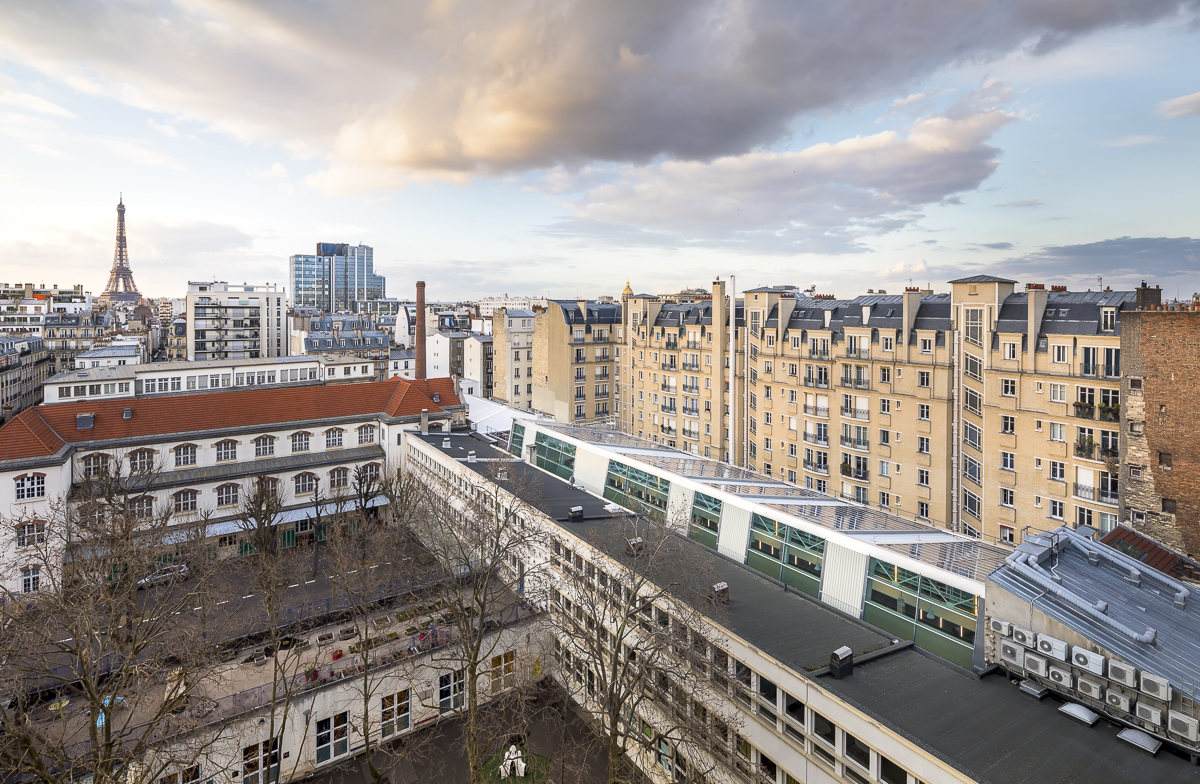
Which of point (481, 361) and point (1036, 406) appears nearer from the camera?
point (1036, 406)

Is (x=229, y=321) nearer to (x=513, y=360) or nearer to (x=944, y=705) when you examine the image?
(x=513, y=360)

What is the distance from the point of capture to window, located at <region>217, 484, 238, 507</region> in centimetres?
4522

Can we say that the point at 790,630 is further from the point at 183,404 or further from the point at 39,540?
the point at 183,404

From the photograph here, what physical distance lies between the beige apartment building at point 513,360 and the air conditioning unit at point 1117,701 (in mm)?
67848

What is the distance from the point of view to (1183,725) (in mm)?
14336

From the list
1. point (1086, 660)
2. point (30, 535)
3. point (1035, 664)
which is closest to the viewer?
point (1086, 660)

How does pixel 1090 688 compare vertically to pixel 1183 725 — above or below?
above

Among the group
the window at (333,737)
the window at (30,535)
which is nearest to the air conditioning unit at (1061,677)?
the window at (333,737)

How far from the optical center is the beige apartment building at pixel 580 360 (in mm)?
67938

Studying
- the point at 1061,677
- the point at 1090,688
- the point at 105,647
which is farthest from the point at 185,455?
the point at 1090,688

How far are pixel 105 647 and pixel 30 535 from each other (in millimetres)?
26083

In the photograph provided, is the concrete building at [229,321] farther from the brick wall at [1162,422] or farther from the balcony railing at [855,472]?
the brick wall at [1162,422]

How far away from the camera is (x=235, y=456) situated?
46969 millimetres

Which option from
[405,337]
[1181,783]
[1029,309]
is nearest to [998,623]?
[1181,783]
